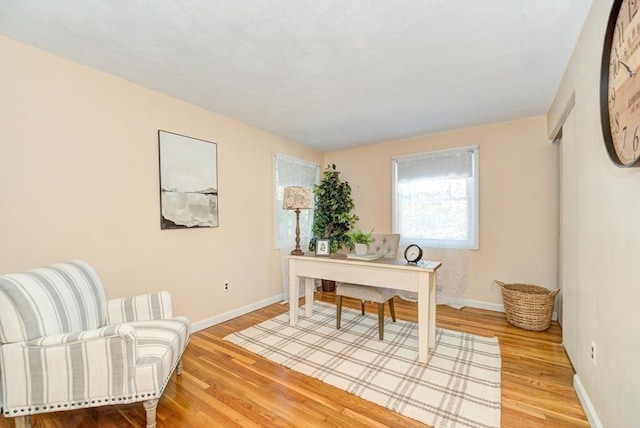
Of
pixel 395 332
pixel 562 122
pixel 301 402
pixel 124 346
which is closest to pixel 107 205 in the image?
pixel 124 346

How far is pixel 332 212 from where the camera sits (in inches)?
177

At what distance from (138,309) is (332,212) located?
117 inches

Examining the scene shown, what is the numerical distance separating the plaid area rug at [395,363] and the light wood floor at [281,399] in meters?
0.10

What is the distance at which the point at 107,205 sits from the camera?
91.7 inches

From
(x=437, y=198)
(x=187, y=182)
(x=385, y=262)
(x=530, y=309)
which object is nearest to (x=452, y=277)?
(x=530, y=309)

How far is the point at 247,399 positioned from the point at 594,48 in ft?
9.73

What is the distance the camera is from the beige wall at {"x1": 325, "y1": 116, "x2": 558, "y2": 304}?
10.6ft

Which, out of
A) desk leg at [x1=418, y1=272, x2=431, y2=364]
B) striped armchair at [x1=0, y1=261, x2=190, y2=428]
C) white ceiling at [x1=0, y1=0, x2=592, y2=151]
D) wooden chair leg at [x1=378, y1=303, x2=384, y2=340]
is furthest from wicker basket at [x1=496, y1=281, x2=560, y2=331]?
striped armchair at [x1=0, y1=261, x2=190, y2=428]

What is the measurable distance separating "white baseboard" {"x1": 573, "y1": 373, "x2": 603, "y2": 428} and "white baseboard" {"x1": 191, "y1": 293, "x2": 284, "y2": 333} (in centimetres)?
311

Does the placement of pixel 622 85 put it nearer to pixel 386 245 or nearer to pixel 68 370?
pixel 386 245

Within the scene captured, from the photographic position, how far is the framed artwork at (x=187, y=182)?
2717 mm

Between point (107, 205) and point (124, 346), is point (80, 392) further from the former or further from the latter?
point (107, 205)

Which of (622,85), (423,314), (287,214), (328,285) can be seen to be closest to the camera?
(622,85)

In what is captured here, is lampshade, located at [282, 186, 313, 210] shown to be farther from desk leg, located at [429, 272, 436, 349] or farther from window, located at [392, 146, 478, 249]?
window, located at [392, 146, 478, 249]
